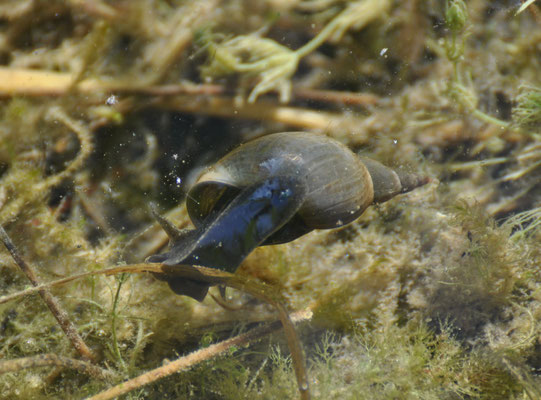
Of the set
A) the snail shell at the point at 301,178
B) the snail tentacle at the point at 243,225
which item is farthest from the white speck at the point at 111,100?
the snail tentacle at the point at 243,225

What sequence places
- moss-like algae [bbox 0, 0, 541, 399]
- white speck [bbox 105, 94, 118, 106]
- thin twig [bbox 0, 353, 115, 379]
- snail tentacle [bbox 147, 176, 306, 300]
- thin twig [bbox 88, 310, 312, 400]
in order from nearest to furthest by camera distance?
thin twig [bbox 0, 353, 115, 379]
snail tentacle [bbox 147, 176, 306, 300]
thin twig [bbox 88, 310, 312, 400]
moss-like algae [bbox 0, 0, 541, 399]
white speck [bbox 105, 94, 118, 106]

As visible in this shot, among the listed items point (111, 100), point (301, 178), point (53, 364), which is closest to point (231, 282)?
point (301, 178)

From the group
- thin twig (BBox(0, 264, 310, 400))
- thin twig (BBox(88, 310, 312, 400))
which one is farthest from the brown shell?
thin twig (BBox(88, 310, 312, 400))

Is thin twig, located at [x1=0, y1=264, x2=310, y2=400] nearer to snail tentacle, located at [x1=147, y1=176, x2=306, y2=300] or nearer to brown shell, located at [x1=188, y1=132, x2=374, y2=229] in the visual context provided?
snail tentacle, located at [x1=147, y1=176, x2=306, y2=300]

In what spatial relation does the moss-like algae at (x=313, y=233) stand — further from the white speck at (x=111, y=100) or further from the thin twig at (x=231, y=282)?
the thin twig at (x=231, y=282)

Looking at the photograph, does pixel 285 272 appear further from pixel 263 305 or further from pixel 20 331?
pixel 20 331

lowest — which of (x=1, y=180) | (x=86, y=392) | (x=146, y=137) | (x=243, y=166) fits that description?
(x=86, y=392)

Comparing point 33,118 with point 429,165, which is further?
point 429,165

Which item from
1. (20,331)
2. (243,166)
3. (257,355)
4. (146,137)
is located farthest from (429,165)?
(20,331)
